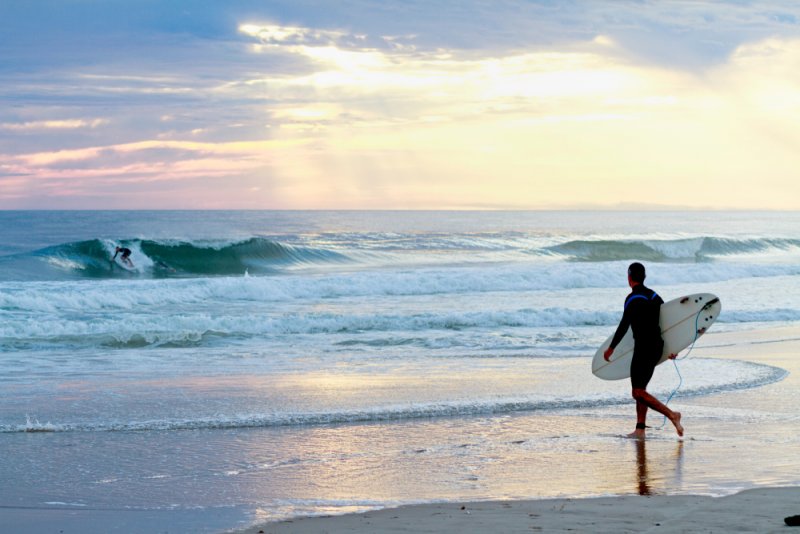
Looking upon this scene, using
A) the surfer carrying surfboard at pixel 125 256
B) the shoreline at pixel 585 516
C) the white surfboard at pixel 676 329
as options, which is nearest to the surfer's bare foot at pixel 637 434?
the white surfboard at pixel 676 329

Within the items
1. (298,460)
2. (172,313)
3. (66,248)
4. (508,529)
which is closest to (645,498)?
(508,529)

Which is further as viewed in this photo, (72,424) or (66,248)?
(66,248)

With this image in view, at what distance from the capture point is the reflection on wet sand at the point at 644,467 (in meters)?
5.95

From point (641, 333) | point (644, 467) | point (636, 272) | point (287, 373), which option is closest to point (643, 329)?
point (641, 333)

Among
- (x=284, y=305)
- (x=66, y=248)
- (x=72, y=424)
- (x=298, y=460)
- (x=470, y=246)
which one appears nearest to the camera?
(x=298, y=460)

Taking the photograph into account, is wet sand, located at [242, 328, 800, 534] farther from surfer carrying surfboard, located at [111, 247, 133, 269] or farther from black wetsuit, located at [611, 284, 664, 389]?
surfer carrying surfboard, located at [111, 247, 133, 269]

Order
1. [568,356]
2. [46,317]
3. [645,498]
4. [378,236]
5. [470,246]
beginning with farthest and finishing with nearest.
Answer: [378,236] → [470,246] → [46,317] → [568,356] → [645,498]

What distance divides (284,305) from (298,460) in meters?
14.0

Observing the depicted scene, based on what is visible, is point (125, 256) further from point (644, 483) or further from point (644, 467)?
point (644, 483)

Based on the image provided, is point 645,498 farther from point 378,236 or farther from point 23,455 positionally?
point 378,236

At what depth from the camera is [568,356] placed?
12820 millimetres

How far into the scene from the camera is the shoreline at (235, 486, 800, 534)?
15.9 feet

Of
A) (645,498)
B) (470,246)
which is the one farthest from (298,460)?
(470,246)

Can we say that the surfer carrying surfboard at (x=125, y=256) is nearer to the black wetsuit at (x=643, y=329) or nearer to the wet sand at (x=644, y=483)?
the wet sand at (x=644, y=483)
